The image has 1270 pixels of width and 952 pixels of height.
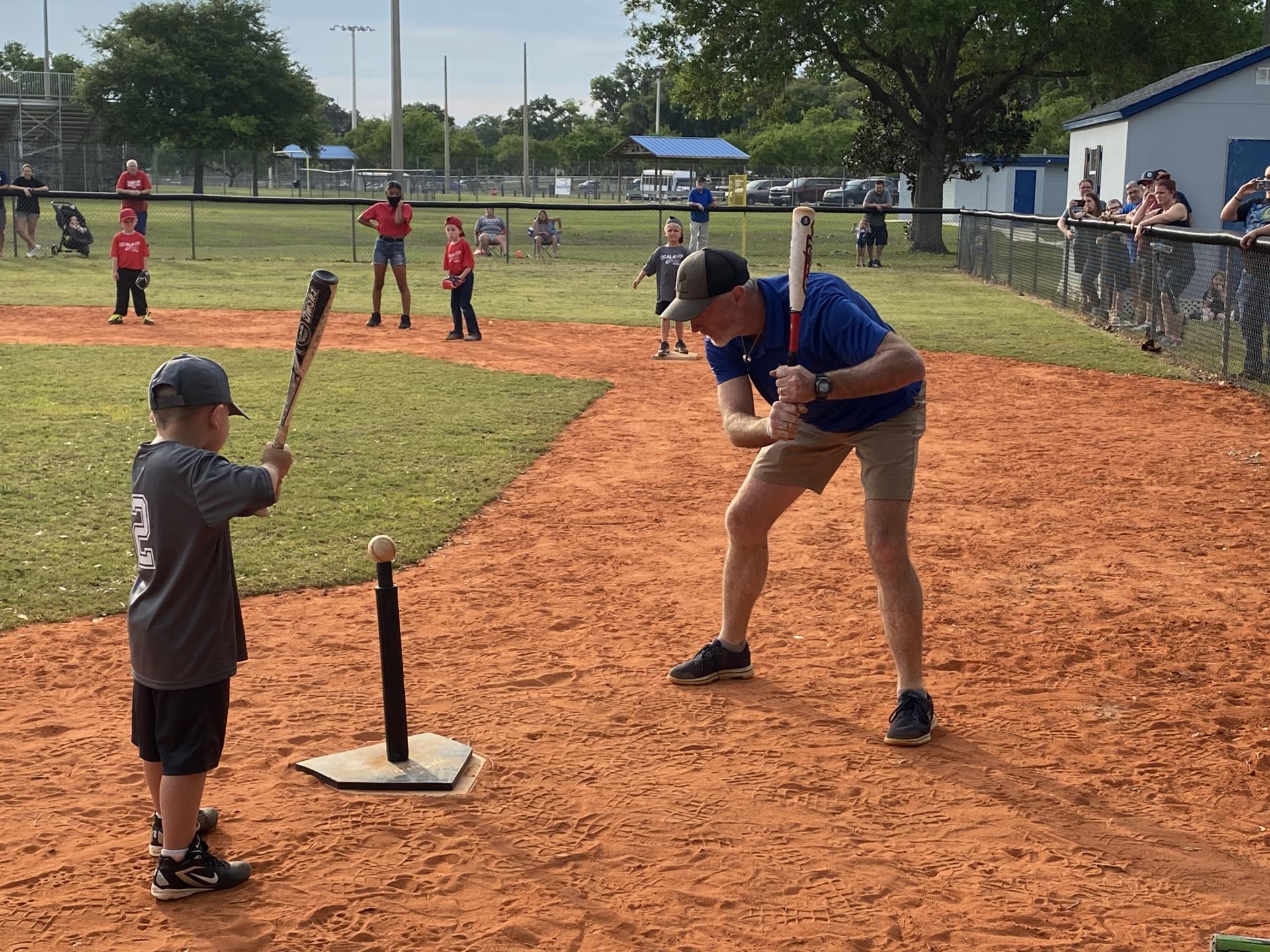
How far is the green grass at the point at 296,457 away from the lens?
7641 millimetres

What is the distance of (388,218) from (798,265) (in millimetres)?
14833

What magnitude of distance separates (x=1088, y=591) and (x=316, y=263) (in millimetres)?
26156

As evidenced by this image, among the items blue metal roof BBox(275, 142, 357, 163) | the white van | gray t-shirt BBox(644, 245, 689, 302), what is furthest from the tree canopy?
gray t-shirt BBox(644, 245, 689, 302)

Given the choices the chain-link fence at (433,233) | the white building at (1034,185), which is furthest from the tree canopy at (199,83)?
the white building at (1034,185)

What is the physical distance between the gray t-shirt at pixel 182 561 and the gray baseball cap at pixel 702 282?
5.86 ft

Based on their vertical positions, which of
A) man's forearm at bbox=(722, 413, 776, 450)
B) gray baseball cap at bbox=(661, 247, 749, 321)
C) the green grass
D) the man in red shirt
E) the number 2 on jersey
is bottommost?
the green grass

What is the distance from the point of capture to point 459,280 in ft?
58.8

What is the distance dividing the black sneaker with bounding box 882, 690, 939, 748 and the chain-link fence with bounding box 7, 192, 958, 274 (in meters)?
21.0

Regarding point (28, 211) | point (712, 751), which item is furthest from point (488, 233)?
point (712, 751)

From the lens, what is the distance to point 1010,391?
46.4ft

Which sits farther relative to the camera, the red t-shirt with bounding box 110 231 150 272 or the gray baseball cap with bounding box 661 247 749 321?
the red t-shirt with bounding box 110 231 150 272

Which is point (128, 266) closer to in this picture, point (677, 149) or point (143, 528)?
point (143, 528)

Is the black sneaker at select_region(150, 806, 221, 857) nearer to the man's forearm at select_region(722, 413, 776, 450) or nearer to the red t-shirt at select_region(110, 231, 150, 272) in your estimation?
the man's forearm at select_region(722, 413, 776, 450)

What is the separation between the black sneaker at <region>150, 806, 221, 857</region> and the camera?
4.27 metres
